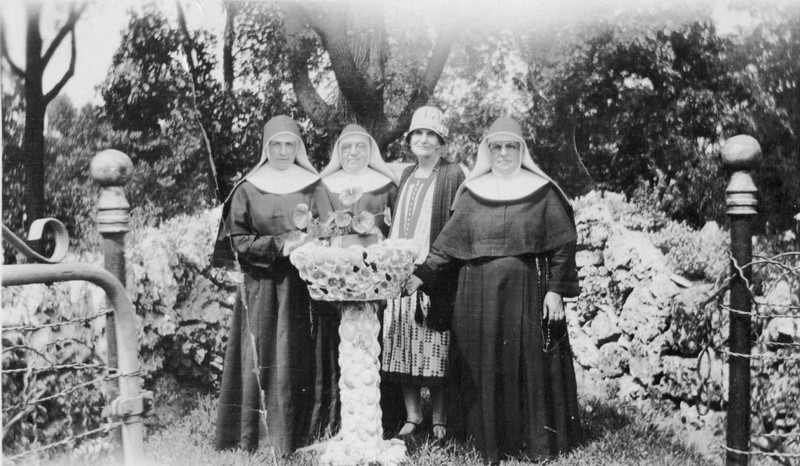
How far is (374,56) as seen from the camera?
352 centimetres

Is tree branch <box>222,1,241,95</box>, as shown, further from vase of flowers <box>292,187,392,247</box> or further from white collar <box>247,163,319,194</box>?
vase of flowers <box>292,187,392,247</box>

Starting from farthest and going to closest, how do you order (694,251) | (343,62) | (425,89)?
(425,89) → (343,62) → (694,251)

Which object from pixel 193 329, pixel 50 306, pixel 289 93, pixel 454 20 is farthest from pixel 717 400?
Answer: pixel 50 306

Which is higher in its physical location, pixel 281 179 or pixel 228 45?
pixel 228 45

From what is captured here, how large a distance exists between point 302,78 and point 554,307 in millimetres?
1793

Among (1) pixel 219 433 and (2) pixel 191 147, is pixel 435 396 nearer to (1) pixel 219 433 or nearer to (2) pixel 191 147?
(1) pixel 219 433

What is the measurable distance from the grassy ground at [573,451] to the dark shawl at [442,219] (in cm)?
60

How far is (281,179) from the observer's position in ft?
11.1

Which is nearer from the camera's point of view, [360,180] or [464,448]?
[464,448]

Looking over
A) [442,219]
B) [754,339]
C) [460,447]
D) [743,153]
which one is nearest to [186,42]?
[442,219]

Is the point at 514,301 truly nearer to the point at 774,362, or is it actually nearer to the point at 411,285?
the point at 411,285

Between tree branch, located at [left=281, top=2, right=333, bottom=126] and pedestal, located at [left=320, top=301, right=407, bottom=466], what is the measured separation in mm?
1251

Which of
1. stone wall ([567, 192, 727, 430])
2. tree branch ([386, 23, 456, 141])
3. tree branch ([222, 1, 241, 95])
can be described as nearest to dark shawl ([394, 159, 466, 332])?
tree branch ([386, 23, 456, 141])

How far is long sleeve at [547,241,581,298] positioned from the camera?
3105 millimetres
